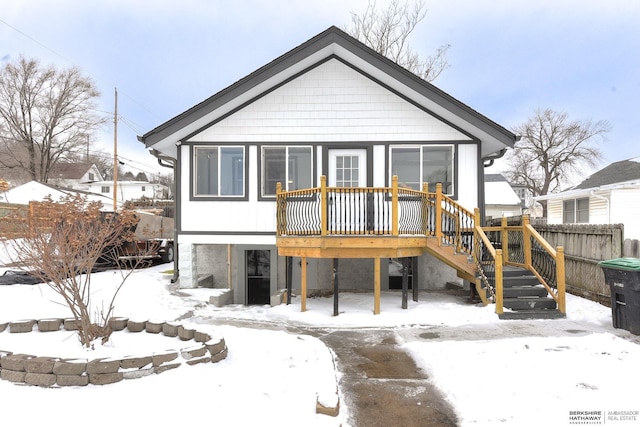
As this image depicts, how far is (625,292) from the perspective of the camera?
592 cm

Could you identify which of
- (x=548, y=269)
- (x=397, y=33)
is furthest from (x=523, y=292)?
(x=397, y=33)

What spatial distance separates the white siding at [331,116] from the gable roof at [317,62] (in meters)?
0.20

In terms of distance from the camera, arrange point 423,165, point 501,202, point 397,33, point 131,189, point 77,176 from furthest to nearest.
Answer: point 131,189, point 77,176, point 501,202, point 397,33, point 423,165

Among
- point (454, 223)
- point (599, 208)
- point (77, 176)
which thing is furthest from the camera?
point (77, 176)

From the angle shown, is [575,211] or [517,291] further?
[575,211]

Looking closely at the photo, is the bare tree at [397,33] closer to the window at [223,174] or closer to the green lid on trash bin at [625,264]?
the window at [223,174]

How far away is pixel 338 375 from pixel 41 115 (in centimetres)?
3740

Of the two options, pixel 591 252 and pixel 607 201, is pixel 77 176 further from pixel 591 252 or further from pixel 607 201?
pixel 591 252

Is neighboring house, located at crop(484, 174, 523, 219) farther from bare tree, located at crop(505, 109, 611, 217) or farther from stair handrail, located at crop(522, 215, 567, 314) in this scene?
stair handrail, located at crop(522, 215, 567, 314)

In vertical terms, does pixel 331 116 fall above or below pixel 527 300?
above

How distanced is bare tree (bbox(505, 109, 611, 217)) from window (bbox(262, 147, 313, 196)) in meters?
32.1

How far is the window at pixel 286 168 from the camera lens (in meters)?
9.78

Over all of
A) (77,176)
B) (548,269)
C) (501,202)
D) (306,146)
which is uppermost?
(77,176)

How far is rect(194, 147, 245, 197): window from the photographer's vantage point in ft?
32.2
